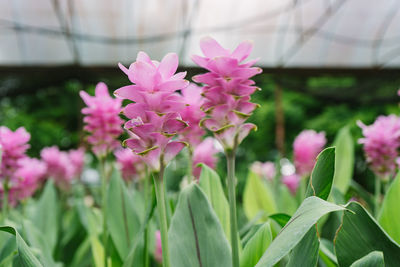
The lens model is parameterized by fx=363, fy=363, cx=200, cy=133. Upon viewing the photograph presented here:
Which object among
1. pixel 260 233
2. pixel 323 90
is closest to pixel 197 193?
pixel 260 233

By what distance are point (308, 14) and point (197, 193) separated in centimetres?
597

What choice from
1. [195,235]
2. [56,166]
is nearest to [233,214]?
[195,235]

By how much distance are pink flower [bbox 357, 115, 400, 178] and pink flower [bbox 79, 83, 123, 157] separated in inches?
25.8

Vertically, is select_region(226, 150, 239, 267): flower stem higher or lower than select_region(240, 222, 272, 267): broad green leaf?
higher

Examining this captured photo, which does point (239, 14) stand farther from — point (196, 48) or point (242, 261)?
point (242, 261)

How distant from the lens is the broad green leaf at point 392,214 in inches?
27.6

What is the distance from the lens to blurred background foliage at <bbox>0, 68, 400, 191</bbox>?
5352 millimetres

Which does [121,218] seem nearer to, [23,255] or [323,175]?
[23,255]

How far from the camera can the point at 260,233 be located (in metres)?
0.64

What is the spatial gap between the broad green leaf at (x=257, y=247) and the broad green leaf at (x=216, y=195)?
0.52 ft

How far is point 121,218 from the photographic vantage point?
927 millimetres

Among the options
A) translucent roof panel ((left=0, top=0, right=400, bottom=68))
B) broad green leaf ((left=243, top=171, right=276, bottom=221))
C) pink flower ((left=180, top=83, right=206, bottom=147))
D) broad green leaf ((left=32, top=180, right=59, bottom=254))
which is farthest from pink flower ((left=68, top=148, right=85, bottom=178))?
translucent roof panel ((left=0, top=0, right=400, bottom=68))

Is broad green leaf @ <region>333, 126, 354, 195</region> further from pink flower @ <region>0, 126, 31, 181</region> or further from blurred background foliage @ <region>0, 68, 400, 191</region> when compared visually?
blurred background foliage @ <region>0, 68, 400, 191</region>

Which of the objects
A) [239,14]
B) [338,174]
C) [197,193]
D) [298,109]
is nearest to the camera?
[197,193]
